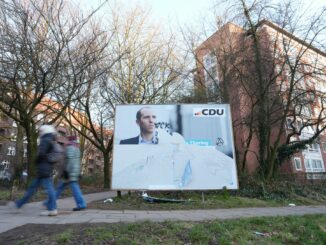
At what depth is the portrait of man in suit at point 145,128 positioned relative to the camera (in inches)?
479

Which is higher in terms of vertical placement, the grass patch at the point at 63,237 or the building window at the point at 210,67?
the building window at the point at 210,67

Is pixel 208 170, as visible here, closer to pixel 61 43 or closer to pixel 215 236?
pixel 215 236

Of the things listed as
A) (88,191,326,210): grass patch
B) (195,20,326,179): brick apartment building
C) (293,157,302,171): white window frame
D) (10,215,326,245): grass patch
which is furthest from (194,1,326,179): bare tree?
(293,157,302,171): white window frame

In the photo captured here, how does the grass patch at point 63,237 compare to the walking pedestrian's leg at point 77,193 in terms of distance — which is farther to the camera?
the walking pedestrian's leg at point 77,193

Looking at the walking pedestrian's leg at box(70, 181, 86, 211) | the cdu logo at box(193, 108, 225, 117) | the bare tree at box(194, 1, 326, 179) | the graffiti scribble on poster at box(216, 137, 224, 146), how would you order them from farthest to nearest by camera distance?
the bare tree at box(194, 1, 326, 179) → the cdu logo at box(193, 108, 225, 117) → the graffiti scribble on poster at box(216, 137, 224, 146) → the walking pedestrian's leg at box(70, 181, 86, 211)

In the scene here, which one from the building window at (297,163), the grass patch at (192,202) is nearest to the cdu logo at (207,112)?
the grass patch at (192,202)

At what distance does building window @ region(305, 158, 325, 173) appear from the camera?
4403cm

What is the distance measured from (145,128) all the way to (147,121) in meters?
0.29

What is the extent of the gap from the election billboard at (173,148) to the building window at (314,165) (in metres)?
35.7

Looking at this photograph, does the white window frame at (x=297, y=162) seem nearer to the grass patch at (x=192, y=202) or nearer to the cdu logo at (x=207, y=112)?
the grass patch at (x=192, y=202)

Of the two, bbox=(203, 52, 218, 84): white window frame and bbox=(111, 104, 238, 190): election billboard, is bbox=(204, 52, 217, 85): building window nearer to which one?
Result: bbox=(203, 52, 218, 84): white window frame

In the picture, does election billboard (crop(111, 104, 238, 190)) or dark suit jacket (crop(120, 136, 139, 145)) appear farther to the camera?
dark suit jacket (crop(120, 136, 139, 145))

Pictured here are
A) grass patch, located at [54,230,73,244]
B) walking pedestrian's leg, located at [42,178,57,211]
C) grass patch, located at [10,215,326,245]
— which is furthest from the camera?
walking pedestrian's leg, located at [42,178,57,211]

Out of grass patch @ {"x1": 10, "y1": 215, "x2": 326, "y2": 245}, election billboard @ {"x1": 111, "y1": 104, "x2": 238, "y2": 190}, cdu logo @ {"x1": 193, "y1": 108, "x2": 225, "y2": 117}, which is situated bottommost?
grass patch @ {"x1": 10, "y1": 215, "x2": 326, "y2": 245}
